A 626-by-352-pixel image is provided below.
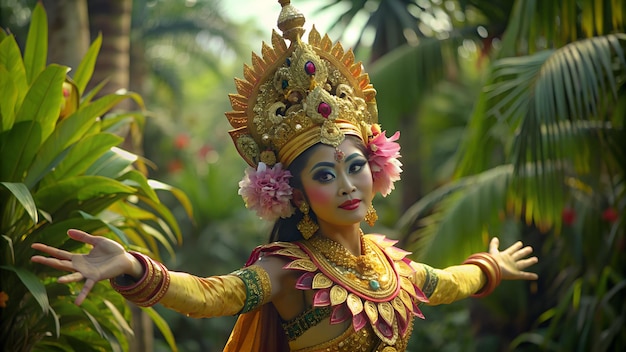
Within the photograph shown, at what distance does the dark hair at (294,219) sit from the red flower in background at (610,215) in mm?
3891

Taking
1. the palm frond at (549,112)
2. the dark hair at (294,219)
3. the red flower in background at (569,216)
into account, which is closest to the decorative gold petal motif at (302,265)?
the dark hair at (294,219)

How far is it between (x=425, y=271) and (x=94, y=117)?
172 cm

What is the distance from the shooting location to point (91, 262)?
3273 mm

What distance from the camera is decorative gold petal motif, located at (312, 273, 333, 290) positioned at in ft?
12.5

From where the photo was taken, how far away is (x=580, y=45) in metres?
5.93

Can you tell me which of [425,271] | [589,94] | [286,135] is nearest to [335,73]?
[286,135]

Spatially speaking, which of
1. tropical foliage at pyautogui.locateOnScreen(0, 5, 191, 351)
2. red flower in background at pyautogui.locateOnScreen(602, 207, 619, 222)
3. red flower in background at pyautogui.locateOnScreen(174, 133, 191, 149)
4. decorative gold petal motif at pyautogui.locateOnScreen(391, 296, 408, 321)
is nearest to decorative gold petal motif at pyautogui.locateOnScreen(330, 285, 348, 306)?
decorative gold petal motif at pyautogui.locateOnScreen(391, 296, 408, 321)

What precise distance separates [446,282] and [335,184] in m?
0.81

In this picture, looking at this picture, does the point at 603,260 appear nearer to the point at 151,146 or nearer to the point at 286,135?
the point at 286,135

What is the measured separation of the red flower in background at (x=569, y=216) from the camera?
26.5 ft

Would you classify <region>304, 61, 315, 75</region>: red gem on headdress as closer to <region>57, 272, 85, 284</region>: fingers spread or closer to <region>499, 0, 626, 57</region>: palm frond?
<region>57, 272, 85, 284</region>: fingers spread

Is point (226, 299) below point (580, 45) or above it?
below

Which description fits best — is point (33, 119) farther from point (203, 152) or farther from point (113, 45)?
point (203, 152)

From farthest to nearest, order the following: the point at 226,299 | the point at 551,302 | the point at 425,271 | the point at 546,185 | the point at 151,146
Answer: the point at 151,146
the point at 551,302
the point at 546,185
the point at 425,271
the point at 226,299
